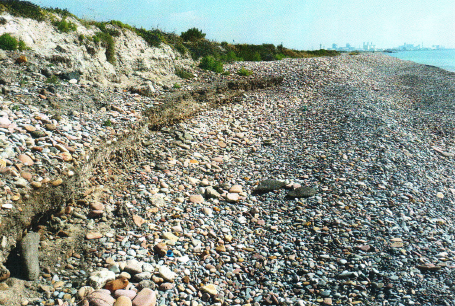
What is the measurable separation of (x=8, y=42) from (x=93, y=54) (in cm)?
284

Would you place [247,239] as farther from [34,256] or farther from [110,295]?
[34,256]

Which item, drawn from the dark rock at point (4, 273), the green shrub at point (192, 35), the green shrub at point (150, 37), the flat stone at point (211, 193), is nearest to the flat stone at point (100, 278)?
the dark rock at point (4, 273)

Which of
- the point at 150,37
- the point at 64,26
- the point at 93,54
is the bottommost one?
the point at 93,54

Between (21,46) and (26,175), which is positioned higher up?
(21,46)

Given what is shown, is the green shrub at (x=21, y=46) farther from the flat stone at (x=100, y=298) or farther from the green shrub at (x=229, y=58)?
the green shrub at (x=229, y=58)

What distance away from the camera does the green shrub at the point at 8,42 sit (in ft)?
32.1

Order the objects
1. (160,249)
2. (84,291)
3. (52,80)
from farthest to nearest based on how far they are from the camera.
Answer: (52,80)
(160,249)
(84,291)

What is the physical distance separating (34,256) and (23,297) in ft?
2.37

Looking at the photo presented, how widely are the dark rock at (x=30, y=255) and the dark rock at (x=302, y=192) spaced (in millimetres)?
5645

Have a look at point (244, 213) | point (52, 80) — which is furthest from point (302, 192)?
point (52, 80)

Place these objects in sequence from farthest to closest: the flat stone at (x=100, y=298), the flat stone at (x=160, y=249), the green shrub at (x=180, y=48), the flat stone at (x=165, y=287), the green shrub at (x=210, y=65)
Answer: the green shrub at (x=180, y=48)
the green shrub at (x=210, y=65)
the flat stone at (x=160, y=249)
the flat stone at (x=165, y=287)
the flat stone at (x=100, y=298)

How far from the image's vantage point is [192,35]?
21.4 meters

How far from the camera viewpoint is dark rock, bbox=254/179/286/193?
27.7 feet

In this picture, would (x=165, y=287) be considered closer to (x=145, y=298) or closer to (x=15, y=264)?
(x=145, y=298)
